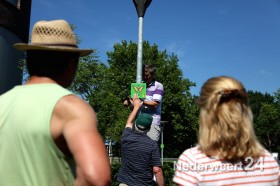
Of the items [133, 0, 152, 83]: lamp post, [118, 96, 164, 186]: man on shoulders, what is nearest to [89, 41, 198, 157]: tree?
[133, 0, 152, 83]: lamp post

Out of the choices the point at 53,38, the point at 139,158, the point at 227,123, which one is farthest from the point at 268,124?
the point at 53,38

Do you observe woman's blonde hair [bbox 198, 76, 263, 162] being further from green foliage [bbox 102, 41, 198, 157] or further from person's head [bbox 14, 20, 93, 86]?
green foliage [bbox 102, 41, 198, 157]

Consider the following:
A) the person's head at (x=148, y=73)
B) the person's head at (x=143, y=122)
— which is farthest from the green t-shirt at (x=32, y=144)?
the person's head at (x=148, y=73)

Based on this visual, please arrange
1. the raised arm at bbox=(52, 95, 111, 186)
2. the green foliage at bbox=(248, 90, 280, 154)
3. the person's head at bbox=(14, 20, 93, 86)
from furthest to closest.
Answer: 1. the green foliage at bbox=(248, 90, 280, 154)
2. the person's head at bbox=(14, 20, 93, 86)
3. the raised arm at bbox=(52, 95, 111, 186)

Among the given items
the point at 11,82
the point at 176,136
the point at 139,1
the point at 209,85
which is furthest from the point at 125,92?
the point at 209,85

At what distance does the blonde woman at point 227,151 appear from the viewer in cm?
232

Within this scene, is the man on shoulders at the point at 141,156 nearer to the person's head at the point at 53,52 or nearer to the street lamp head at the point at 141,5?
the street lamp head at the point at 141,5

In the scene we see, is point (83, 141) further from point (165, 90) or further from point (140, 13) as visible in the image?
point (165, 90)

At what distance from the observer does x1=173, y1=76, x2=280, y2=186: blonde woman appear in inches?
91.3

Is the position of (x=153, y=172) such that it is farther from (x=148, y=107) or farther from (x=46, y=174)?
(x=46, y=174)

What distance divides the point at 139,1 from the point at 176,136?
37422mm

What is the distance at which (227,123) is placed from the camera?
2.35 metres

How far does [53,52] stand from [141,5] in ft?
19.1

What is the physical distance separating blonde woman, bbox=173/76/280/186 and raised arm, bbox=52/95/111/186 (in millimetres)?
784
